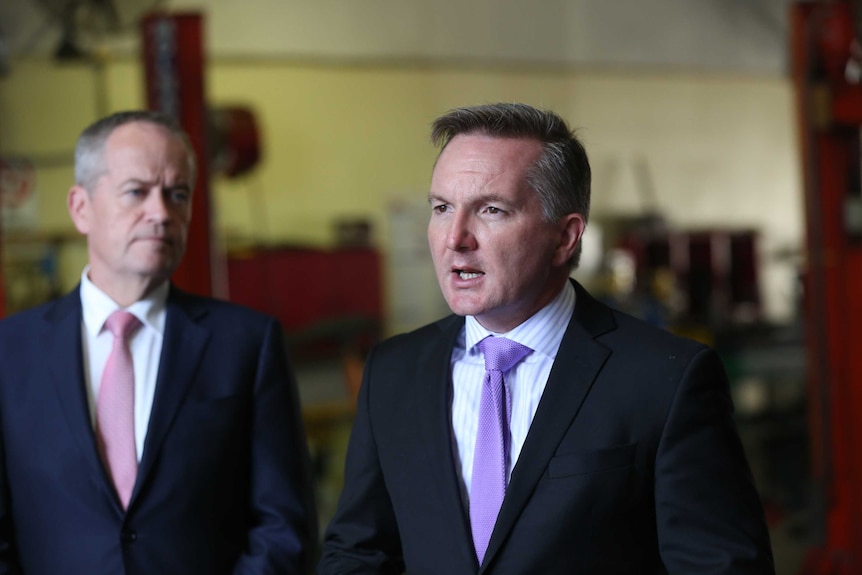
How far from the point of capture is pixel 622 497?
1545 mm

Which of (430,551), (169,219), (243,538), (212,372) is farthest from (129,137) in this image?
(430,551)

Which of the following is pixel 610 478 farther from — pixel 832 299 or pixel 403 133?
pixel 403 133

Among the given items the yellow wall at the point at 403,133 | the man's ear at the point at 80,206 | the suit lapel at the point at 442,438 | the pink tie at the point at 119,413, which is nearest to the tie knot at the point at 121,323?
the pink tie at the point at 119,413

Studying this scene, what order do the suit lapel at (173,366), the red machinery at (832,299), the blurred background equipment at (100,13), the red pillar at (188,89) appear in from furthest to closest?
the red machinery at (832,299) → the blurred background equipment at (100,13) → the red pillar at (188,89) → the suit lapel at (173,366)

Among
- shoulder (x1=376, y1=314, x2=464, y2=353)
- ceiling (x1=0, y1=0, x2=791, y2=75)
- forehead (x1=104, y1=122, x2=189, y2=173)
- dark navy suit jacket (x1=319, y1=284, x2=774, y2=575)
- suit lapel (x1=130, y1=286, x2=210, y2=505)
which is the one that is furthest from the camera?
ceiling (x1=0, y1=0, x2=791, y2=75)

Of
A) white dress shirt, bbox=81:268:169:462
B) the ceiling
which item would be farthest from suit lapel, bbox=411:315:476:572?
the ceiling

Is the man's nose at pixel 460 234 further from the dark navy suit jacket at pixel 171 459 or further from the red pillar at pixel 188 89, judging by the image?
the red pillar at pixel 188 89

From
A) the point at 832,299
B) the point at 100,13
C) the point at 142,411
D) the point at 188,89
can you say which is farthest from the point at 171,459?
the point at 832,299

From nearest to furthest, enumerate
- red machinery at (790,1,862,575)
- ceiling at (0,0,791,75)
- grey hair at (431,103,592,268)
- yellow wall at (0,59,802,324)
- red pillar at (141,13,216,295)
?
grey hair at (431,103,592,268) < red pillar at (141,13,216,295) < red machinery at (790,1,862,575) < yellow wall at (0,59,802,324) < ceiling at (0,0,791,75)

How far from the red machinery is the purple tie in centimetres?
353

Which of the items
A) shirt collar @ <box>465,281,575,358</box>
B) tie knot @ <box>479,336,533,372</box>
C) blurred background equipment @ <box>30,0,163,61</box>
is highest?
blurred background equipment @ <box>30,0,163,61</box>

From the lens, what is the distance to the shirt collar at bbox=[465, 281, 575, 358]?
5.46 feet

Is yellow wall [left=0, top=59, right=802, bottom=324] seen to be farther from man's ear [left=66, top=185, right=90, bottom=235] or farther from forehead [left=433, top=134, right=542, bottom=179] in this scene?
forehead [left=433, top=134, right=542, bottom=179]

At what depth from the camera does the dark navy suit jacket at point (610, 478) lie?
1531 mm
